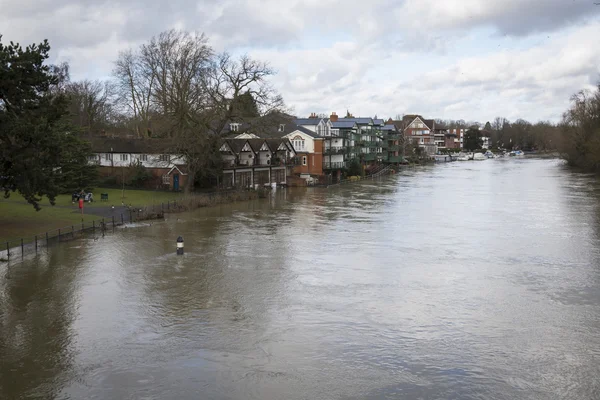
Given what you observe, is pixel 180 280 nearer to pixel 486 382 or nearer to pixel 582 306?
pixel 486 382

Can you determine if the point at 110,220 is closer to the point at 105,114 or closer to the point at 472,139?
the point at 105,114

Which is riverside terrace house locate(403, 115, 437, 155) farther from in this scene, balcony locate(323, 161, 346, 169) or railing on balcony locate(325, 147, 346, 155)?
balcony locate(323, 161, 346, 169)

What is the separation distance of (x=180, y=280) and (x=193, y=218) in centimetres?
1651

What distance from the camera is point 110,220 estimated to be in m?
35.0

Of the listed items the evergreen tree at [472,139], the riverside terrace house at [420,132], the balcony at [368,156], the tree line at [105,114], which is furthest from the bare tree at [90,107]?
the evergreen tree at [472,139]

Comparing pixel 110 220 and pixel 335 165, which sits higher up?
pixel 335 165

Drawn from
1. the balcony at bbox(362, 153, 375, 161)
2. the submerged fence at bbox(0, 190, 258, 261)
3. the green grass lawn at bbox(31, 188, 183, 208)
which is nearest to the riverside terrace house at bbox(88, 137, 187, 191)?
the green grass lawn at bbox(31, 188, 183, 208)

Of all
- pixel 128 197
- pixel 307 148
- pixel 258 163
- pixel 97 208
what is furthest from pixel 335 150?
pixel 97 208

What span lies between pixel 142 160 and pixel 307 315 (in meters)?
39.0

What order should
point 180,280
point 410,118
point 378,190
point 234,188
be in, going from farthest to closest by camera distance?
point 410,118, point 378,190, point 234,188, point 180,280

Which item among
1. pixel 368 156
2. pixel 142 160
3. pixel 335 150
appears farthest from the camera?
pixel 368 156

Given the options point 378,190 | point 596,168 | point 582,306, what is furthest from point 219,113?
point 596,168

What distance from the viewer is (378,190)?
61719 millimetres

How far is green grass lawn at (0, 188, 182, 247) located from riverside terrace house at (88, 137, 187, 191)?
2819mm
